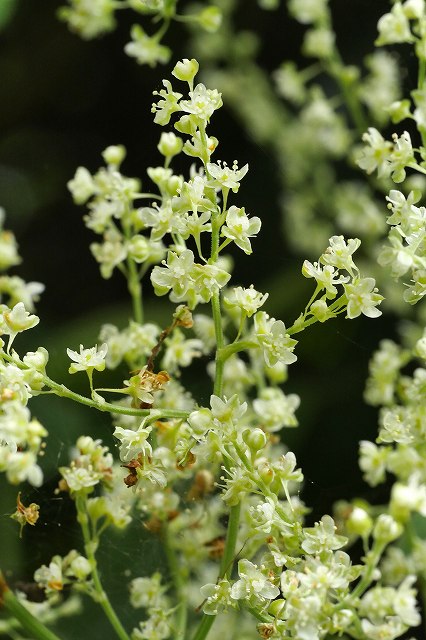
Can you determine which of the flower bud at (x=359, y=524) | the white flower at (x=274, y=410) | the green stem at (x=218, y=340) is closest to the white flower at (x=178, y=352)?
the white flower at (x=274, y=410)

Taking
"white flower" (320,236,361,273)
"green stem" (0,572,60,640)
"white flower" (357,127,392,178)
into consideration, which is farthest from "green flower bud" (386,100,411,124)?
"green stem" (0,572,60,640)

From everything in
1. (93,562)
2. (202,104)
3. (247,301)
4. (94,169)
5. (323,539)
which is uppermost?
(202,104)

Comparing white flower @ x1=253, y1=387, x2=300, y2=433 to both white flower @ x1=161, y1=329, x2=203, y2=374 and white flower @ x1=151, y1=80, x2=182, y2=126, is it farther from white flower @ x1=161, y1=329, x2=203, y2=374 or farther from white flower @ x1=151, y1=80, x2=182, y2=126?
white flower @ x1=151, y1=80, x2=182, y2=126

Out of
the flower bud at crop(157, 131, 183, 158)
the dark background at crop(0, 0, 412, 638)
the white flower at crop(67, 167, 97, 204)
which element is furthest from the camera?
the dark background at crop(0, 0, 412, 638)

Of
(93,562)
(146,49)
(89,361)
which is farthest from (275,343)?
(146,49)

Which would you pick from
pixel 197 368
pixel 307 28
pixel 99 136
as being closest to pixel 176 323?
pixel 197 368

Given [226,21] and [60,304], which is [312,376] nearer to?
[60,304]

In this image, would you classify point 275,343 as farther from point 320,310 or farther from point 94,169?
point 94,169

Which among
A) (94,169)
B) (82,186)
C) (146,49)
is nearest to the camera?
(82,186)
